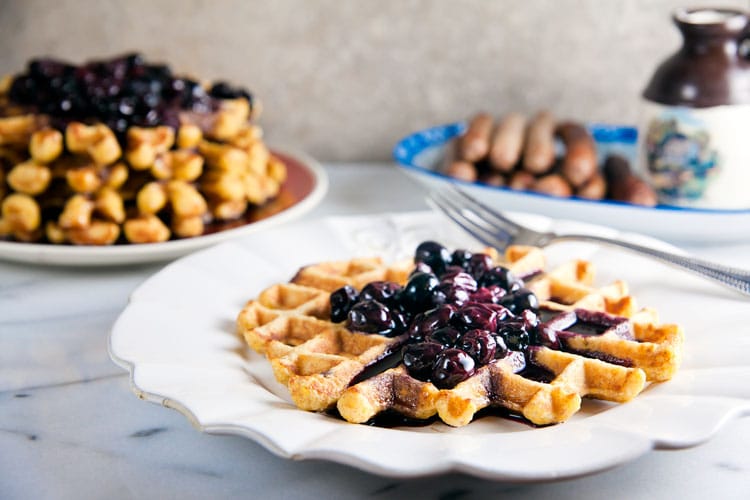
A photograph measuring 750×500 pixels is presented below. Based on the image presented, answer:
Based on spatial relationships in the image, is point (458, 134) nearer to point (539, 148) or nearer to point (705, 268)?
point (539, 148)

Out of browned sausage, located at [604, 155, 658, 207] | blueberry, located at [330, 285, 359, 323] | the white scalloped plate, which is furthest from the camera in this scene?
browned sausage, located at [604, 155, 658, 207]

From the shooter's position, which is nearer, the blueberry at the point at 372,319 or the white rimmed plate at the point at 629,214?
the blueberry at the point at 372,319

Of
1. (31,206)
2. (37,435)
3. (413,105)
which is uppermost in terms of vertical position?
(413,105)

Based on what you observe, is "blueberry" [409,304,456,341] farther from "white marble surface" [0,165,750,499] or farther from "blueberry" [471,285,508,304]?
"white marble surface" [0,165,750,499]

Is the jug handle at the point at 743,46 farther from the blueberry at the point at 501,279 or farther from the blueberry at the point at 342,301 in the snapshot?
the blueberry at the point at 342,301

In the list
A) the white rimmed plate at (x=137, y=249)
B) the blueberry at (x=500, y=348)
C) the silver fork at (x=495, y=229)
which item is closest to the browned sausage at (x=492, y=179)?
the silver fork at (x=495, y=229)

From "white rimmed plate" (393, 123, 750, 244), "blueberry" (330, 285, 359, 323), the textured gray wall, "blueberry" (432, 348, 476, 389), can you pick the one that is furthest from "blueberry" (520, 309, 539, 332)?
the textured gray wall

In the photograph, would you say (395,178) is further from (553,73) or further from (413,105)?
(553,73)

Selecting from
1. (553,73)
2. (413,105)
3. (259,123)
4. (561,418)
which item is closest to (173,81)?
(259,123)
